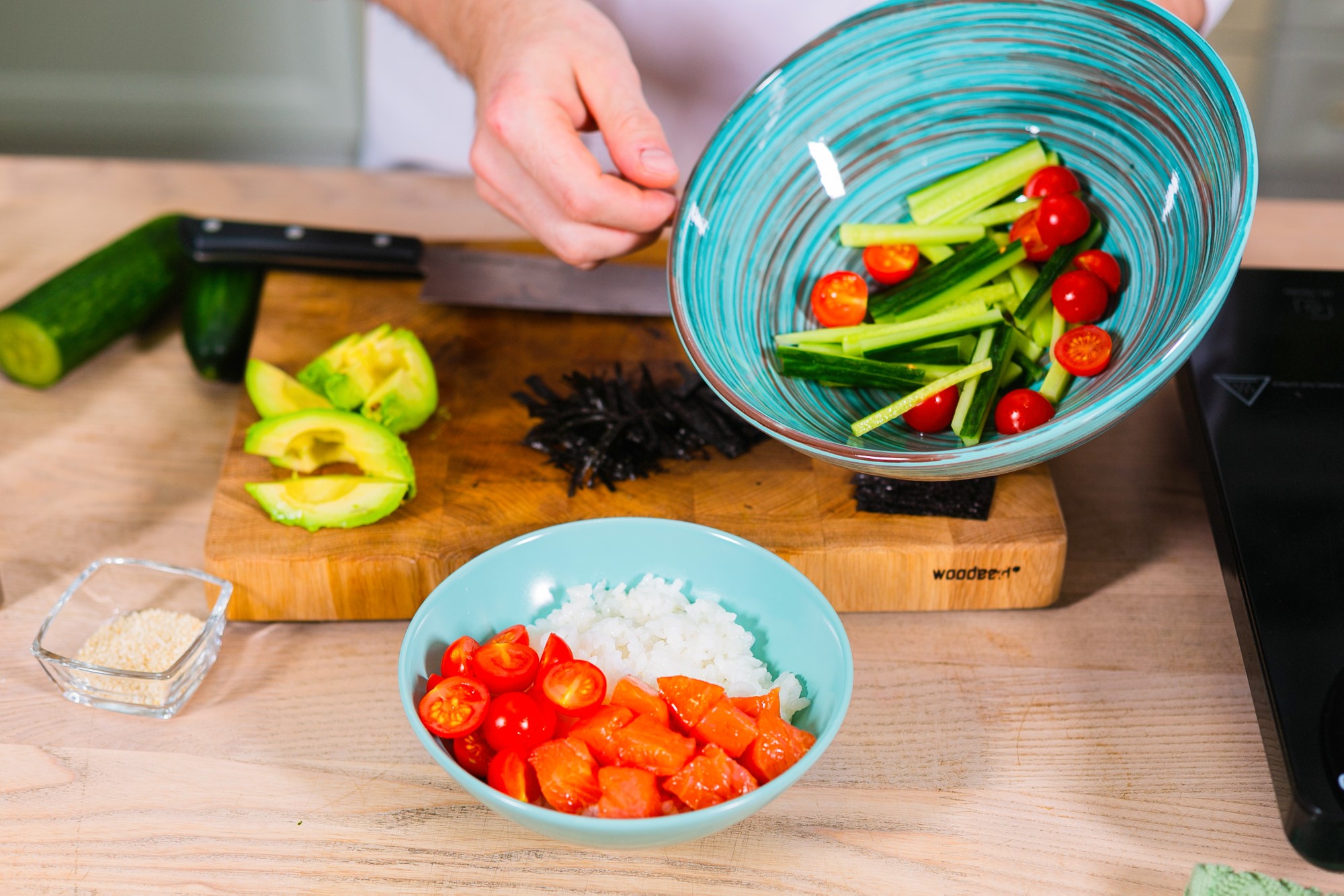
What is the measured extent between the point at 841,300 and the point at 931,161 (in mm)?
276

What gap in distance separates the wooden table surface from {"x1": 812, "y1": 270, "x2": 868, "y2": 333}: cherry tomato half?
1.36ft

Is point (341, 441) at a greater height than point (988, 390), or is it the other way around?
point (988, 390)

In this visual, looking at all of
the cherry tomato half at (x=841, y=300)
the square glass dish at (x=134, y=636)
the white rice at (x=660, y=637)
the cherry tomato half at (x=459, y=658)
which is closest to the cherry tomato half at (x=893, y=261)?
the cherry tomato half at (x=841, y=300)

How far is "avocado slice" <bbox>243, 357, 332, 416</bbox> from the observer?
5.40 feet

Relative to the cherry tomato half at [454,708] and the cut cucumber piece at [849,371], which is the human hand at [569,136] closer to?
the cut cucumber piece at [849,371]

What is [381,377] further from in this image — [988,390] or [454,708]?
[988,390]

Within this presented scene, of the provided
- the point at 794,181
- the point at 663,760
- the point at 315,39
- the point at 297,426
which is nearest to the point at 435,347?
the point at 297,426

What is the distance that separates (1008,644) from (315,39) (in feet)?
11.4

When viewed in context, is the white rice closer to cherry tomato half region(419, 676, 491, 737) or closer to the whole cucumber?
cherry tomato half region(419, 676, 491, 737)

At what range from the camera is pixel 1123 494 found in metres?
1.62

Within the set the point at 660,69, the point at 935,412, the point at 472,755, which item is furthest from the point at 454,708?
the point at 660,69

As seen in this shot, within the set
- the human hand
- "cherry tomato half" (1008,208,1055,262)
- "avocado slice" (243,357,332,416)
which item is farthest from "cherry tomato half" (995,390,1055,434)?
"avocado slice" (243,357,332,416)

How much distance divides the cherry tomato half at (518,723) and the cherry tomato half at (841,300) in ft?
2.19

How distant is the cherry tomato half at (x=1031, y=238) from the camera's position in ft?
4.82
